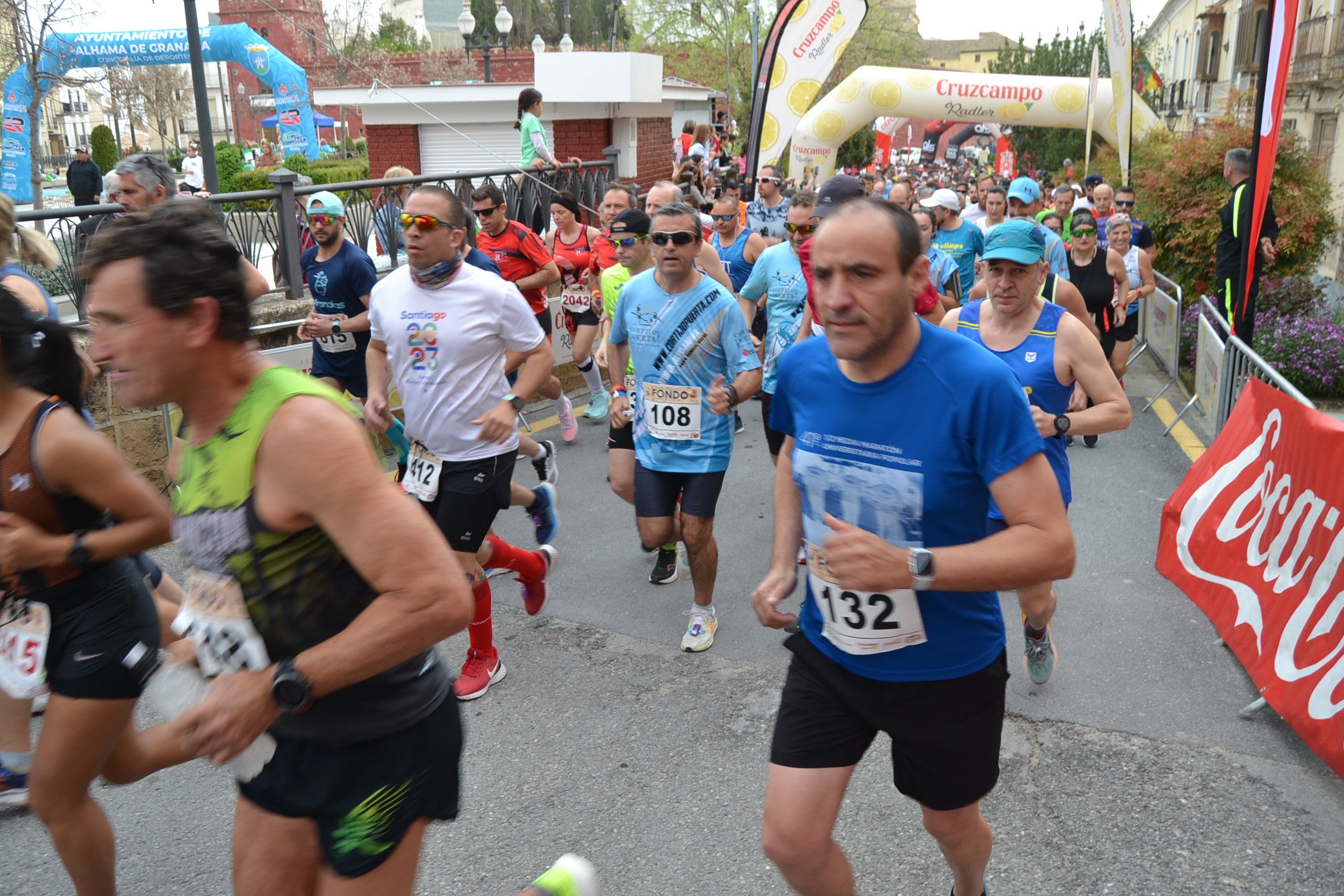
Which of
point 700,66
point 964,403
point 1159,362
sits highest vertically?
point 700,66

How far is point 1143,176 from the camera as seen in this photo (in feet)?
48.5

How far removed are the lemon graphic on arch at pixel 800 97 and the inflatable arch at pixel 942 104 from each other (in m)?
4.13

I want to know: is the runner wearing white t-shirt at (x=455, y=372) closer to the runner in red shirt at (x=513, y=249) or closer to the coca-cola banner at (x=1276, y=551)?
the coca-cola banner at (x=1276, y=551)

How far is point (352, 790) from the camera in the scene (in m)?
2.04

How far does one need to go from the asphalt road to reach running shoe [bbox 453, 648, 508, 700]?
75 mm

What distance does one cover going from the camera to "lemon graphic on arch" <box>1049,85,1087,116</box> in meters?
21.6

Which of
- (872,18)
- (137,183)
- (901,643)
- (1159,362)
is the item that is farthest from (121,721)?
(872,18)

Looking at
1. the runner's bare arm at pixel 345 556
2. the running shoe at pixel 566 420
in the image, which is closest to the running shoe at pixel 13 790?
the runner's bare arm at pixel 345 556

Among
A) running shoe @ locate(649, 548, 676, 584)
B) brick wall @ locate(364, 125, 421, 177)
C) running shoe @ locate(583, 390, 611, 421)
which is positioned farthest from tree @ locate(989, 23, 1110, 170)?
running shoe @ locate(649, 548, 676, 584)

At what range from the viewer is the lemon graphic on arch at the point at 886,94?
22.5 meters

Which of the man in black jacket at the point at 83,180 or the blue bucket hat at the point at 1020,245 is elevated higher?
the blue bucket hat at the point at 1020,245

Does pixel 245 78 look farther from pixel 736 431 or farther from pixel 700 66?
pixel 736 431

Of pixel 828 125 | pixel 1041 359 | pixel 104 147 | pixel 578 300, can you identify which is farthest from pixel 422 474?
pixel 104 147

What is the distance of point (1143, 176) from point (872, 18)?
48.0 m
